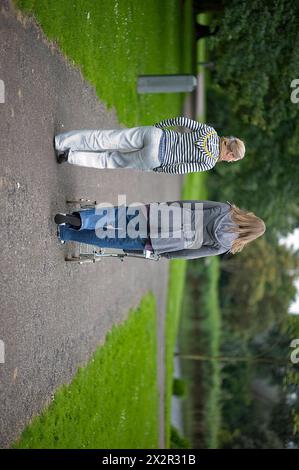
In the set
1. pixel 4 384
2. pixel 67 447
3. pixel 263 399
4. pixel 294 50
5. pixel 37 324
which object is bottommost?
pixel 263 399

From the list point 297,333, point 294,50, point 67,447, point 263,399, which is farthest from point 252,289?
point 67,447

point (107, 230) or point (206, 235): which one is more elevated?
point (107, 230)

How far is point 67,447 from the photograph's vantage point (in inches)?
333

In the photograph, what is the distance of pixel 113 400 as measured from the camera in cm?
1133

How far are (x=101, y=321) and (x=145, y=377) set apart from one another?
14.4ft

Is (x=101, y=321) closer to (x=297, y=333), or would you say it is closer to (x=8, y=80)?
(x=8, y=80)

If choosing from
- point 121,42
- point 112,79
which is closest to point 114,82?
point 112,79

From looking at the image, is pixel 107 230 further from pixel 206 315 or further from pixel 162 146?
pixel 206 315

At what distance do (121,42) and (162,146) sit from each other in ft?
16.7

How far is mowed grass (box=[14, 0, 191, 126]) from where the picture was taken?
8867 mm

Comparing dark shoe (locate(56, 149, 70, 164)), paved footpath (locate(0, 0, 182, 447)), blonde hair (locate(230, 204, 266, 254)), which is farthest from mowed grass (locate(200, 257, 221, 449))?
dark shoe (locate(56, 149, 70, 164))

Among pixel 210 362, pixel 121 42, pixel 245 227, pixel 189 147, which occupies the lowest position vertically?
pixel 210 362

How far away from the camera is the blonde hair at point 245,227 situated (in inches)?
301

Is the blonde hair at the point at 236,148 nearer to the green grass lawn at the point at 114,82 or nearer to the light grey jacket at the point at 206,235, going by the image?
the light grey jacket at the point at 206,235
